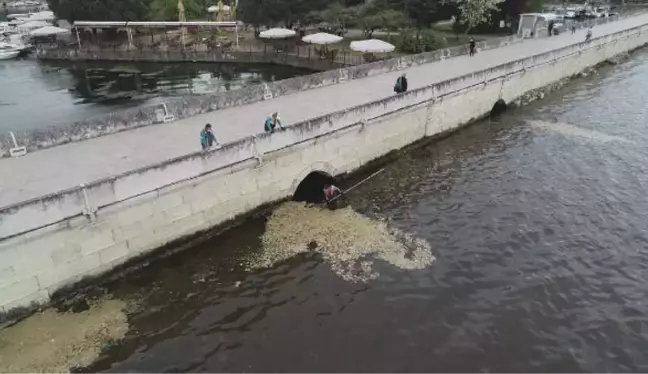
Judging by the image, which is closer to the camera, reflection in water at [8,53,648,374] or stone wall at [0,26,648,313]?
reflection in water at [8,53,648,374]

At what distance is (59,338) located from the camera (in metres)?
13.2

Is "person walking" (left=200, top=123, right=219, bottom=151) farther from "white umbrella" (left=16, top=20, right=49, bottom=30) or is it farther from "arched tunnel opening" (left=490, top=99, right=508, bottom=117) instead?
"white umbrella" (left=16, top=20, right=49, bottom=30)

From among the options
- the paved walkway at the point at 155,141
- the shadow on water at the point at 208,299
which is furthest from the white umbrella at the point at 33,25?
the shadow on water at the point at 208,299

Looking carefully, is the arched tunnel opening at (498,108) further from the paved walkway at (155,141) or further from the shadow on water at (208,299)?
the shadow on water at (208,299)

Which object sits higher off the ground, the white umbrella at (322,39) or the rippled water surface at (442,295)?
the white umbrella at (322,39)

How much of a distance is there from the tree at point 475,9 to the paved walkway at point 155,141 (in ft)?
75.3

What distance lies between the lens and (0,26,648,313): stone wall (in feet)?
45.4

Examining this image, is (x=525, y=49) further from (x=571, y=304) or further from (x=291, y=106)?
(x=571, y=304)

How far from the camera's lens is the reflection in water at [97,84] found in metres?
40.6

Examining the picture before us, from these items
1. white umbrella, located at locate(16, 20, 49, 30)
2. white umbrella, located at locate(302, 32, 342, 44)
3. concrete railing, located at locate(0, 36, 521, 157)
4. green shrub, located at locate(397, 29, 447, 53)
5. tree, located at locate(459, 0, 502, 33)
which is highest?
tree, located at locate(459, 0, 502, 33)

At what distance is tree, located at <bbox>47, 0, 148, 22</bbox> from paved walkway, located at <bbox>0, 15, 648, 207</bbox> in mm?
48282

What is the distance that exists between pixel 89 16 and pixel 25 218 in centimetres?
6139

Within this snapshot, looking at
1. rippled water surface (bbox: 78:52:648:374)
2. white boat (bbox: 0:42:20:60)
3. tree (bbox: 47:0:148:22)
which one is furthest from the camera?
tree (bbox: 47:0:148:22)

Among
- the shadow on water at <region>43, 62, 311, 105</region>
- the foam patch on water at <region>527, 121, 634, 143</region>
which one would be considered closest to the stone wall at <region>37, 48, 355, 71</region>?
the shadow on water at <region>43, 62, 311, 105</region>
